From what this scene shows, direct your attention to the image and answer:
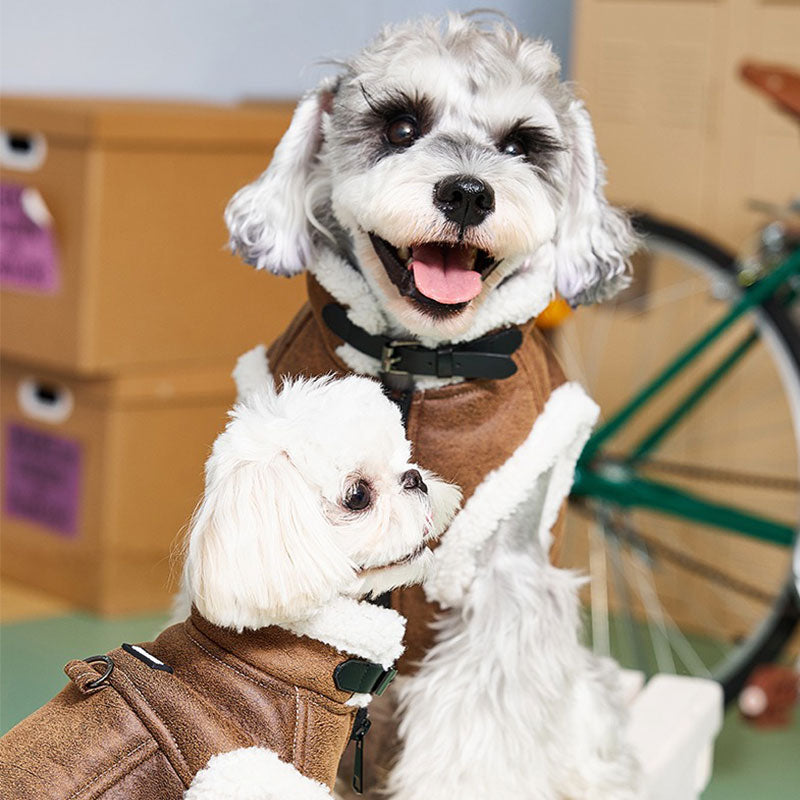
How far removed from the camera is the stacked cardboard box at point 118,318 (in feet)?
7.74

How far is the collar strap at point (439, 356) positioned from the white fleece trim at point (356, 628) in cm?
25

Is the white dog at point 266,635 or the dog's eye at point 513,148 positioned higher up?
the dog's eye at point 513,148

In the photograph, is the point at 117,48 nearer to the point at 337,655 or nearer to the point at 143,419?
the point at 143,419

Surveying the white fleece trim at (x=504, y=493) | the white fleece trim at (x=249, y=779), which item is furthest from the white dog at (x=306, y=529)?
the white fleece trim at (x=504, y=493)

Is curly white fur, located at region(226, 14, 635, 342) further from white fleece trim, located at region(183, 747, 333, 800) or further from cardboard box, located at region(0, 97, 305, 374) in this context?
cardboard box, located at region(0, 97, 305, 374)

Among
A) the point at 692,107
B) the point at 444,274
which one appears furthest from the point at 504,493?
the point at 692,107

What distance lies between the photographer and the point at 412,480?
1.10 meters

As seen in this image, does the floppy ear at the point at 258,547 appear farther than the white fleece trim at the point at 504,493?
No

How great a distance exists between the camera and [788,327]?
2148 mm

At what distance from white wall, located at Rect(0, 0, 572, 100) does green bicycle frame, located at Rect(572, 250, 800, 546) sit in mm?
875

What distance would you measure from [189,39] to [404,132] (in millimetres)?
1831

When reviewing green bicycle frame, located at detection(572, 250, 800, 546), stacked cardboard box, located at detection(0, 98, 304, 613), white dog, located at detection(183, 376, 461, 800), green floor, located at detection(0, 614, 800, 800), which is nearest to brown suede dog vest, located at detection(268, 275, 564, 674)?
white dog, located at detection(183, 376, 461, 800)

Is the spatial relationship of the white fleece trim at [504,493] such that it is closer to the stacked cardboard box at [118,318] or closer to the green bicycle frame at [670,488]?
the green bicycle frame at [670,488]

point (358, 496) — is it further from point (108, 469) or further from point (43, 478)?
point (43, 478)
